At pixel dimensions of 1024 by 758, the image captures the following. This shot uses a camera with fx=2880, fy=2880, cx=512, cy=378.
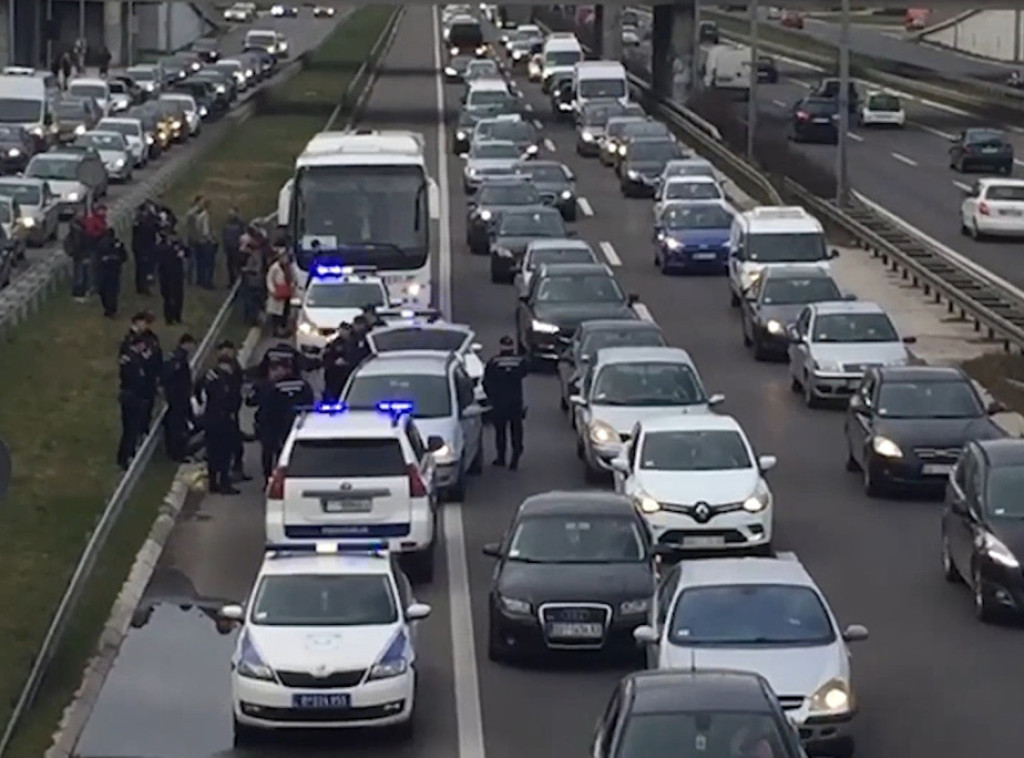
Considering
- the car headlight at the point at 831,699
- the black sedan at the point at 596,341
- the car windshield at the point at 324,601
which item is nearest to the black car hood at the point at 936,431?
the black sedan at the point at 596,341

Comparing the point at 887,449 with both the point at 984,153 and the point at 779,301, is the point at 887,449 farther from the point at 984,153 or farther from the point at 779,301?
the point at 984,153

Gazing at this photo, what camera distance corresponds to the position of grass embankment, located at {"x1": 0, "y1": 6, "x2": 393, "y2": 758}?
22.1m

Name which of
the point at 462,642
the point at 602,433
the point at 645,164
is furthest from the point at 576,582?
the point at 645,164

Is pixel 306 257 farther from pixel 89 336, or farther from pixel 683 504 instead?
pixel 683 504

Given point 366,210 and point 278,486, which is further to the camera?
point 366,210

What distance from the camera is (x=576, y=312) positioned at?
40.6 metres

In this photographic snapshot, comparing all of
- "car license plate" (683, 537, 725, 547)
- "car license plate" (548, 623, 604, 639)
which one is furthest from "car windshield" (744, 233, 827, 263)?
"car license plate" (548, 623, 604, 639)

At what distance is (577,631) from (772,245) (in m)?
→ 25.1

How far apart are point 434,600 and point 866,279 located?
27071 millimetres

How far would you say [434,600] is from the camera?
2530 cm

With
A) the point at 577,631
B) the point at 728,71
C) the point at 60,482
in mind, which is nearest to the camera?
the point at 577,631

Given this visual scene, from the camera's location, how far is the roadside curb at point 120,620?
1986 centimetres

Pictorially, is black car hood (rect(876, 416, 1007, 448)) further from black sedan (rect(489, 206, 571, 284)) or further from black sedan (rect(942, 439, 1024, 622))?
black sedan (rect(489, 206, 571, 284))

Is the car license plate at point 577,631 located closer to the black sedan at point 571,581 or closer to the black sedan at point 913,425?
the black sedan at point 571,581
